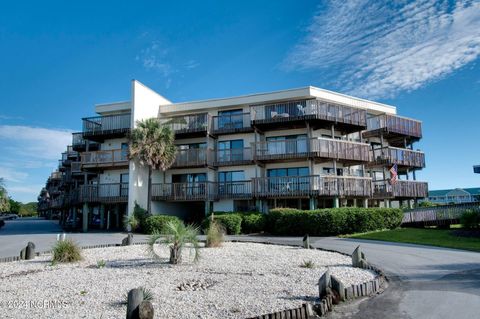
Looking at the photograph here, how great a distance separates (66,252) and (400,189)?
25535 mm

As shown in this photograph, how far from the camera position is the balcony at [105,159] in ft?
97.0

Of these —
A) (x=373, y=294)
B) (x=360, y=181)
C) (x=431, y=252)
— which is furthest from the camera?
(x=360, y=181)

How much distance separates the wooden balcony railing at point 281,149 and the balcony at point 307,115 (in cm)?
150

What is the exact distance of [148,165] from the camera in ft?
94.4

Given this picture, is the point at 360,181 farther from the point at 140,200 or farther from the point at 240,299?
the point at 240,299

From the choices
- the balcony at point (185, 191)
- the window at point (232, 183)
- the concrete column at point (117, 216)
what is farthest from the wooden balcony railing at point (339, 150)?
the concrete column at point (117, 216)

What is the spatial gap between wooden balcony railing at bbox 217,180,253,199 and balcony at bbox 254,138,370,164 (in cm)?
242

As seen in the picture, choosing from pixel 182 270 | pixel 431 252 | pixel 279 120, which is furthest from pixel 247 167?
pixel 182 270

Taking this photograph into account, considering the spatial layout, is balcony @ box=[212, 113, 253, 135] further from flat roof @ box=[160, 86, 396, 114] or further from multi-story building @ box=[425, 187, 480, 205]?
multi-story building @ box=[425, 187, 480, 205]

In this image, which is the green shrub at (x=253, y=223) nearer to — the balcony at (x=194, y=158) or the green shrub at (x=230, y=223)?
the green shrub at (x=230, y=223)

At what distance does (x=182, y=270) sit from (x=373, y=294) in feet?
17.0

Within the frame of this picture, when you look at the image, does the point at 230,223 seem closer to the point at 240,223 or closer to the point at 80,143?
the point at 240,223

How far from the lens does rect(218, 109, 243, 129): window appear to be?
96.8 ft

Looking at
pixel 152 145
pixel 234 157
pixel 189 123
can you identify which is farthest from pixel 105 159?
pixel 234 157
